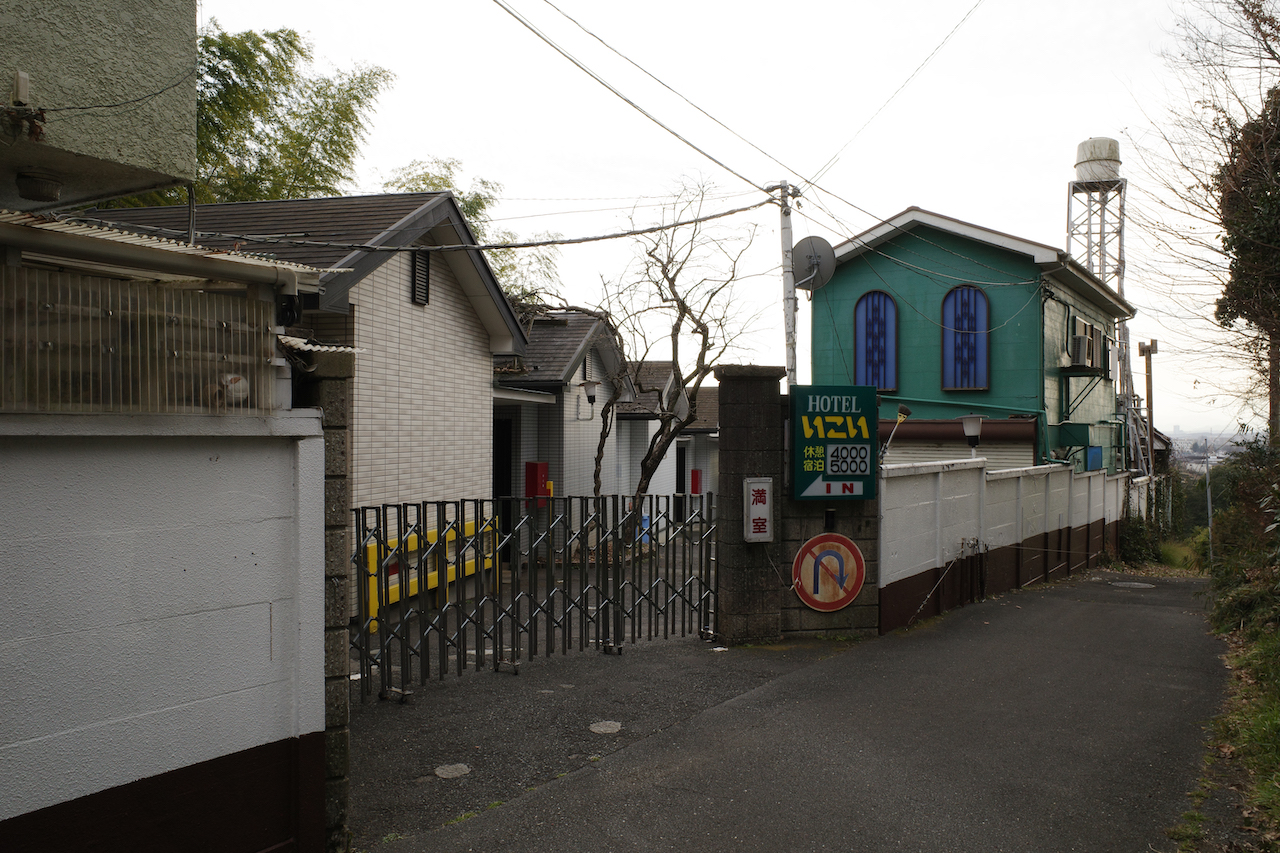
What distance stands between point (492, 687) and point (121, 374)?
444 cm

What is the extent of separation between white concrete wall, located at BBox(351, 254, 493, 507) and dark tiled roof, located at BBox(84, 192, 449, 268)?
2.10 feet

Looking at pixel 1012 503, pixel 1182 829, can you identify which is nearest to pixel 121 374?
pixel 1182 829

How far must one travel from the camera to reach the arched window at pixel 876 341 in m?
20.6

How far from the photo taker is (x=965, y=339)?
19.8 metres

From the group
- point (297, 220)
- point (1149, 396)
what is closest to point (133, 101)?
point (297, 220)

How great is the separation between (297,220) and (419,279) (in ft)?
5.55

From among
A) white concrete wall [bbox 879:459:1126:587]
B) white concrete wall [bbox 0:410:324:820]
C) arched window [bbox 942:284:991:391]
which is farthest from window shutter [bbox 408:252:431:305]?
arched window [bbox 942:284:991:391]

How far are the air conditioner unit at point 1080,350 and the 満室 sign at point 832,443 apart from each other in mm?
14065

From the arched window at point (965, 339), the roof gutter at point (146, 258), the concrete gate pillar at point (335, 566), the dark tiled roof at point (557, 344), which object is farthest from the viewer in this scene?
the arched window at point (965, 339)

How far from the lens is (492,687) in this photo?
709 centimetres

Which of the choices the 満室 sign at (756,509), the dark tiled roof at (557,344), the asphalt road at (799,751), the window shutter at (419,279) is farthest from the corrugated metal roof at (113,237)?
the dark tiled roof at (557,344)

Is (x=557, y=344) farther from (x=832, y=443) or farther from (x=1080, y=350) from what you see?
(x=1080, y=350)

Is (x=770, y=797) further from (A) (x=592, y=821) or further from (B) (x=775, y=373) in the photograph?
(B) (x=775, y=373)

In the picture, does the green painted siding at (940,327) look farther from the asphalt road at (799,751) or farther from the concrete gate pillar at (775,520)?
the concrete gate pillar at (775,520)
